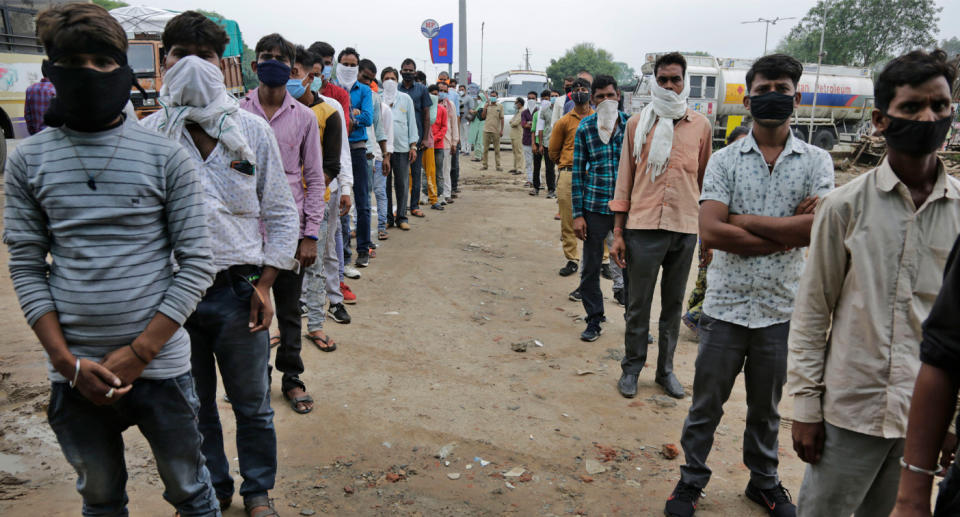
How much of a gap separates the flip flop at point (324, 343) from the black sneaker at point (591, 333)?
6.91 ft

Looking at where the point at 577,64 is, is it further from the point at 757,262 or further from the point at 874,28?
the point at 757,262

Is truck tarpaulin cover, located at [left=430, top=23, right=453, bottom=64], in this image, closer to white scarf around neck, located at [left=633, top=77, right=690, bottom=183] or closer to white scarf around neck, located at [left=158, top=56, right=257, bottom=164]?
white scarf around neck, located at [left=633, top=77, right=690, bottom=183]

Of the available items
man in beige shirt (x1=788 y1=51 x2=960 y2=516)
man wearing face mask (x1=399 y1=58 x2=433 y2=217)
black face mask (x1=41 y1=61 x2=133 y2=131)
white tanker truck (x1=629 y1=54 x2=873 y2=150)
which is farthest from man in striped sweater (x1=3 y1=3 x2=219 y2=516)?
white tanker truck (x1=629 y1=54 x2=873 y2=150)

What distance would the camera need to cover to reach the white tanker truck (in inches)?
941

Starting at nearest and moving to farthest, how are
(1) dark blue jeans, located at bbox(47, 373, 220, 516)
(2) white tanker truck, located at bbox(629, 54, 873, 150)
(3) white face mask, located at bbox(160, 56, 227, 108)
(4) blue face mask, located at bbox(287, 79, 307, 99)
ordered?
1. (1) dark blue jeans, located at bbox(47, 373, 220, 516)
2. (3) white face mask, located at bbox(160, 56, 227, 108)
3. (4) blue face mask, located at bbox(287, 79, 307, 99)
4. (2) white tanker truck, located at bbox(629, 54, 873, 150)

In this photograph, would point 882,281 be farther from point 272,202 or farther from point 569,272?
point 569,272

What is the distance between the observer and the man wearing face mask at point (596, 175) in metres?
5.14

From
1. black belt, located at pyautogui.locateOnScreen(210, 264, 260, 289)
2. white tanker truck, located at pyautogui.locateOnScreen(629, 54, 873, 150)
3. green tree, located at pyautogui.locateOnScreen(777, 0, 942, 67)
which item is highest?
green tree, located at pyautogui.locateOnScreen(777, 0, 942, 67)

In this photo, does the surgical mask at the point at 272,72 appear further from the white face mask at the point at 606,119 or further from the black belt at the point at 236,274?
the white face mask at the point at 606,119

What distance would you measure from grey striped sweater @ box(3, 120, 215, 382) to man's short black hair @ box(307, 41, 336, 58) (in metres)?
4.47

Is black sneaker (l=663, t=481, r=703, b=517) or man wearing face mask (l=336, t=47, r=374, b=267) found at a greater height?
man wearing face mask (l=336, t=47, r=374, b=267)

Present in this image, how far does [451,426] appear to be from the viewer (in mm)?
3850

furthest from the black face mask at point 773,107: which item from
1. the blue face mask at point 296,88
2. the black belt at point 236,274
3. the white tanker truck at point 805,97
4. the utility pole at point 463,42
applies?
the white tanker truck at point 805,97

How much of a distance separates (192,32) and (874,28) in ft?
211
